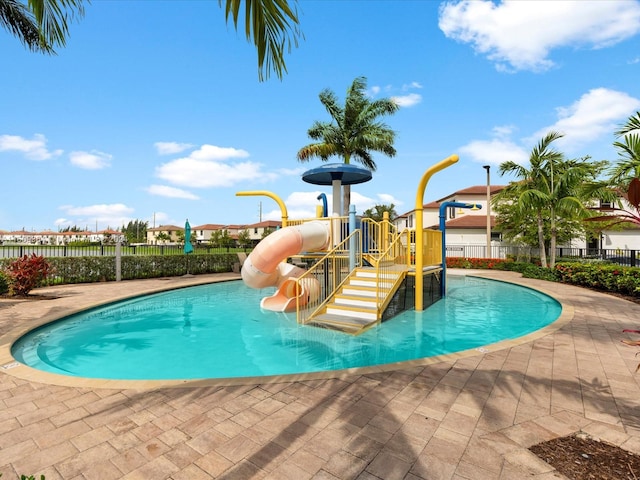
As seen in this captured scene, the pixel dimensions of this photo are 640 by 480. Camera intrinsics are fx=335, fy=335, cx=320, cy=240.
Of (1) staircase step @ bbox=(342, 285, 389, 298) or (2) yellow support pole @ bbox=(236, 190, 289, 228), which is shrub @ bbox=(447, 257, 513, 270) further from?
(1) staircase step @ bbox=(342, 285, 389, 298)

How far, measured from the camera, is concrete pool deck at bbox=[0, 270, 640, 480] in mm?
2682

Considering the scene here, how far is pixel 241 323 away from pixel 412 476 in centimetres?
701

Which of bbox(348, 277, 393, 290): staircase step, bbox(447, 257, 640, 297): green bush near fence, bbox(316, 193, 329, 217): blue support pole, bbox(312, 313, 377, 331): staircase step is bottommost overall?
bbox(312, 313, 377, 331): staircase step

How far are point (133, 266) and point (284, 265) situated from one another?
1083 cm

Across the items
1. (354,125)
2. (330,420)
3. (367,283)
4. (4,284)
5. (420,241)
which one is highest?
(354,125)

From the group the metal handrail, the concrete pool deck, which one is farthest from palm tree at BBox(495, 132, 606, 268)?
the concrete pool deck

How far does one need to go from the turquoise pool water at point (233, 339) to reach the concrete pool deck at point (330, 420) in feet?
4.00

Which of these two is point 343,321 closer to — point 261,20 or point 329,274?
point 329,274

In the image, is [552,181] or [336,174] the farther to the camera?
[552,181]

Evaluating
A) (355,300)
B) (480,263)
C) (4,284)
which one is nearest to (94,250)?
(4,284)

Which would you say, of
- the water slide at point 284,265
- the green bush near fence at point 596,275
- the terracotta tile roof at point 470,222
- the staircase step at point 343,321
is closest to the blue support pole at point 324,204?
the water slide at point 284,265

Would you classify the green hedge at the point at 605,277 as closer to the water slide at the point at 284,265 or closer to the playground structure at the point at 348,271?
the playground structure at the point at 348,271

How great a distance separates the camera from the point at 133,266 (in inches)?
673

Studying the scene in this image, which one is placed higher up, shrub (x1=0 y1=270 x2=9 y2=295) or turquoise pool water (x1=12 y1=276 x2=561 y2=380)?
shrub (x1=0 y1=270 x2=9 y2=295)
